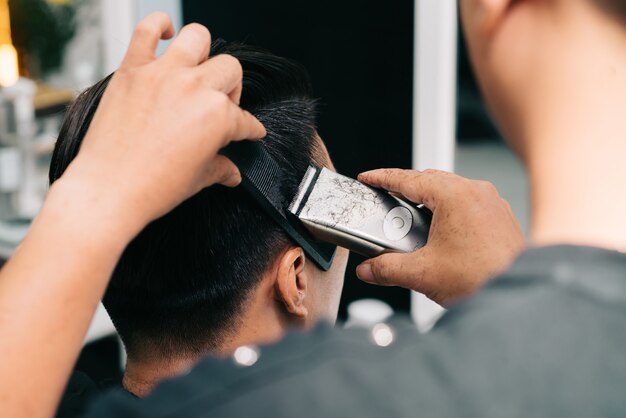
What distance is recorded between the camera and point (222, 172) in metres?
0.68

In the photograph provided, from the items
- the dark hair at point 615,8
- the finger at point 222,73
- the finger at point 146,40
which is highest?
the dark hair at point 615,8

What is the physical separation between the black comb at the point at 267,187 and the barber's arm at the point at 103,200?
144 mm

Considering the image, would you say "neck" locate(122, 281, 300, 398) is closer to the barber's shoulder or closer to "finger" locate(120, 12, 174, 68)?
"finger" locate(120, 12, 174, 68)

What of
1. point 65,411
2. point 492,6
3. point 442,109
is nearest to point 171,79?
point 492,6

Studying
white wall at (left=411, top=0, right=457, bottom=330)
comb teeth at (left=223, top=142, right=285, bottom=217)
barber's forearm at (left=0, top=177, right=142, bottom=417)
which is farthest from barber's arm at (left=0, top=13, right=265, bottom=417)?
white wall at (left=411, top=0, right=457, bottom=330)

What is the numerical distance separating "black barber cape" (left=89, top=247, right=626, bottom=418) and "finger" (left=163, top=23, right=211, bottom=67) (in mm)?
313

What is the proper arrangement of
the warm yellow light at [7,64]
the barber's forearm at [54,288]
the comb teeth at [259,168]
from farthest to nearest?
the warm yellow light at [7,64]
the comb teeth at [259,168]
the barber's forearm at [54,288]

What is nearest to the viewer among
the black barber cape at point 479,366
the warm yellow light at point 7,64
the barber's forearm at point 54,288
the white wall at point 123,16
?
the black barber cape at point 479,366

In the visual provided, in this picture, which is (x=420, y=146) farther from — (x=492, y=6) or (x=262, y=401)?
(x=262, y=401)

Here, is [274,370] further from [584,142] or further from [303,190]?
[303,190]

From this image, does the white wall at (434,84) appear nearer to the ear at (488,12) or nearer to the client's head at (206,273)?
the client's head at (206,273)

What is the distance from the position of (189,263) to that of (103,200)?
0.99 ft

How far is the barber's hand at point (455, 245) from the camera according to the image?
0.79 m

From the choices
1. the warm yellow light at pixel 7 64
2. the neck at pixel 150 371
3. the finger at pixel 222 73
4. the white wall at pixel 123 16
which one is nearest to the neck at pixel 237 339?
the neck at pixel 150 371
